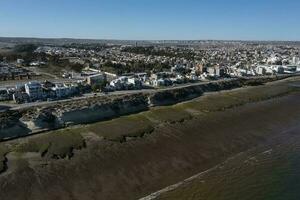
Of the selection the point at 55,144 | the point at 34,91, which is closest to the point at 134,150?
the point at 55,144

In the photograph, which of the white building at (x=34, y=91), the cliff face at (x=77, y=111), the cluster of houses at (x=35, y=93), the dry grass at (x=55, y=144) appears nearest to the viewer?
the dry grass at (x=55, y=144)

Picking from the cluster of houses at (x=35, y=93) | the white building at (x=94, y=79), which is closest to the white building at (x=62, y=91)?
the cluster of houses at (x=35, y=93)

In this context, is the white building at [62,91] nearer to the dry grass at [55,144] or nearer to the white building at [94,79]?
the white building at [94,79]

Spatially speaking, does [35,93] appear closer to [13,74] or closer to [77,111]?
[77,111]

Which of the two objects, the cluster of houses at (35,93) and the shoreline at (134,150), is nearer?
the shoreline at (134,150)

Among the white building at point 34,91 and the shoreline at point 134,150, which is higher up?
the white building at point 34,91

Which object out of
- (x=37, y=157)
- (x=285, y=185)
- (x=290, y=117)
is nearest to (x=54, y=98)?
(x=37, y=157)

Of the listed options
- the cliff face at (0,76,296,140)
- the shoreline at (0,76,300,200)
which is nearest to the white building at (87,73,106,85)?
the cliff face at (0,76,296,140)

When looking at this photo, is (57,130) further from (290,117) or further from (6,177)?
(290,117)

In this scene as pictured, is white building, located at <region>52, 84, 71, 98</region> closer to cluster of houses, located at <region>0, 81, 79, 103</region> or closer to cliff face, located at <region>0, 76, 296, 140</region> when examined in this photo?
cluster of houses, located at <region>0, 81, 79, 103</region>
